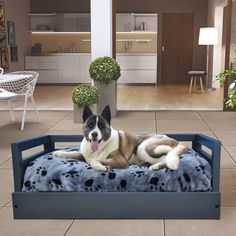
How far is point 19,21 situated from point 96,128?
9.95 m

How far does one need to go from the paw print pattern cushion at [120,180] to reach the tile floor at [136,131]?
0.22m

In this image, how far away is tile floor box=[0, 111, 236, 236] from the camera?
2.47 metres

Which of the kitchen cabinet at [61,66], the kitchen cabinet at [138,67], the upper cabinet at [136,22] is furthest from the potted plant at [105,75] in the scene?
the upper cabinet at [136,22]

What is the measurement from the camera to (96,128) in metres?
2.64

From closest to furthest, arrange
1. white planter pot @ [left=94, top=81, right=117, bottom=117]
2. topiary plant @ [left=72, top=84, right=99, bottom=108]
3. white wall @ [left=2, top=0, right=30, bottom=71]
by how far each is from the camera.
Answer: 1. topiary plant @ [left=72, top=84, right=99, bottom=108]
2. white planter pot @ [left=94, top=81, right=117, bottom=117]
3. white wall @ [left=2, top=0, right=30, bottom=71]

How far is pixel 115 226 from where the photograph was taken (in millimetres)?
2525

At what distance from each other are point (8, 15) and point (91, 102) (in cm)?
614

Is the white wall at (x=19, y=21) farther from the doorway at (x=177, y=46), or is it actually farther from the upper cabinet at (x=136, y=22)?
the doorway at (x=177, y=46)

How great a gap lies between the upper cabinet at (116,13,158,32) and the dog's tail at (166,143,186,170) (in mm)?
9896

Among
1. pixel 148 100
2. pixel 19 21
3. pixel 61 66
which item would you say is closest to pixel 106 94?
pixel 148 100

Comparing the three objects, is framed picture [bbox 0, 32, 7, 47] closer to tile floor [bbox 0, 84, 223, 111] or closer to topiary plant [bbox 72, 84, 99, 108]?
tile floor [bbox 0, 84, 223, 111]

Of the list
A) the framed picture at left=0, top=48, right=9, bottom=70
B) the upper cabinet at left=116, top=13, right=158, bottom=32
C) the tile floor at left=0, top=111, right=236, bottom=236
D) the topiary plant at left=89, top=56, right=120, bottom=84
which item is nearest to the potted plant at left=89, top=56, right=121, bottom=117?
the topiary plant at left=89, top=56, right=120, bottom=84

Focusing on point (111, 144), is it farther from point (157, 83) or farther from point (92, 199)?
point (157, 83)

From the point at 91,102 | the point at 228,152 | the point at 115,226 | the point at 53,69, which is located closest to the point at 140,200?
the point at 115,226
